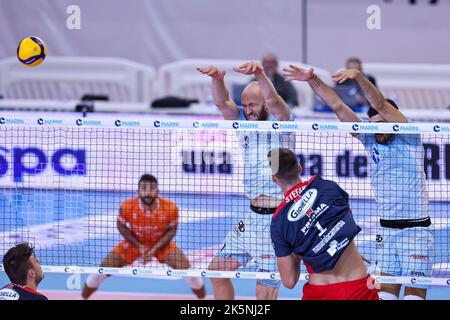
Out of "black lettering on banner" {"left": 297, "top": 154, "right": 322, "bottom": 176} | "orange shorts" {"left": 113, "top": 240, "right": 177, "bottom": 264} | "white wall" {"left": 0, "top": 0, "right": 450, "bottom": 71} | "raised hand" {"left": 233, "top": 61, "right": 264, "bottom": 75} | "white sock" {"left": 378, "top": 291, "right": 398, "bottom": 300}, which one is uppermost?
"white wall" {"left": 0, "top": 0, "right": 450, "bottom": 71}

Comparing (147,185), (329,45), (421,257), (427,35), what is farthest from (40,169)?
(427,35)

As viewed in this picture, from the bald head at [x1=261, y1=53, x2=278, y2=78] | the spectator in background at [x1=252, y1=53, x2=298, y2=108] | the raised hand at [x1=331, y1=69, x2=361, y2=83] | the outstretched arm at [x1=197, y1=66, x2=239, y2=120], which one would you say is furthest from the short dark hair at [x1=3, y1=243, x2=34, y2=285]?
the bald head at [x1=261, y1=53, x2=278, y2=78]

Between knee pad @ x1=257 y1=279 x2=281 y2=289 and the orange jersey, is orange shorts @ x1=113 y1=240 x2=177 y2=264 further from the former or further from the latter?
knee pad @ x1=257 y1=279 x2=281 y2=289

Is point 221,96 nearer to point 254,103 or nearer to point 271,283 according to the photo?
point 254,103

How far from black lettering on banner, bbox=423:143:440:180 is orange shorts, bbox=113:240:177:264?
461cm

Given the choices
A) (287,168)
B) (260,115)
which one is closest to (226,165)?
(260,115)

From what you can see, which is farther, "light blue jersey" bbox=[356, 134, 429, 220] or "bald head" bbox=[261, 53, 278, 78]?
"bald head" bbox=[261, 53, 278, 78]

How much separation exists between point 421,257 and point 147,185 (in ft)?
13.3

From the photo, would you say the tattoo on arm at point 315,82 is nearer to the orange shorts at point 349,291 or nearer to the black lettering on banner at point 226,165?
the orange shorts at point 349,291

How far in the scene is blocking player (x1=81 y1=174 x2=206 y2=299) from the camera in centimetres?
1124

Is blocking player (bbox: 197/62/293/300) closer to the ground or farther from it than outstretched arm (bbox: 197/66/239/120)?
closer to the ground

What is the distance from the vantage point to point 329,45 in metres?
20.4

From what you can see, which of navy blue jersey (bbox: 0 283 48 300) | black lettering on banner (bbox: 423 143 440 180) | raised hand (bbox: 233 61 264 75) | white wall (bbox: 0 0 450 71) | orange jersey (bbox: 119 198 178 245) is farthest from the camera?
white wall (bbox: 0 0 450 71)

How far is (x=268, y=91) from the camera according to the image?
9.23m
